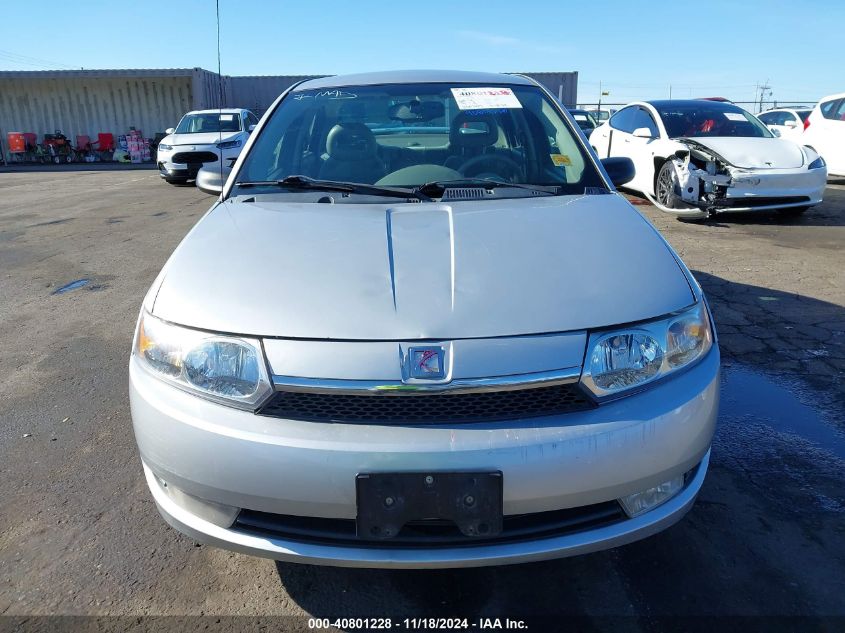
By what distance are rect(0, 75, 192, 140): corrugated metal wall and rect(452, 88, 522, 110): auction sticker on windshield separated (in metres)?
25.3

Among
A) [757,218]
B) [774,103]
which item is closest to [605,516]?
[757,218]

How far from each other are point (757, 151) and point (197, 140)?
11179mm

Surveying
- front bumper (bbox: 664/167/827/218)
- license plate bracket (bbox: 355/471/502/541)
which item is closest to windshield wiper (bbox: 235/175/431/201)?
license plate bracket (bbox: 355/471/502/541)

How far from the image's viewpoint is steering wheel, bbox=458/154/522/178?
2.91 m

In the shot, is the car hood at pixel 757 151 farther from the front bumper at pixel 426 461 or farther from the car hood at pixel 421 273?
the front bumper at pixel 426 461

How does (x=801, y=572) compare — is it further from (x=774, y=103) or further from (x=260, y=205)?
(x=774, y=103)

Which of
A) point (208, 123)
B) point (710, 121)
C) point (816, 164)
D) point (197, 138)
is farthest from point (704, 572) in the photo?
point (208, 123)

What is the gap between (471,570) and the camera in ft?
6.97

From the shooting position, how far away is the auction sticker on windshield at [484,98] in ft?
10.2

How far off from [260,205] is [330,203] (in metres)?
0.29

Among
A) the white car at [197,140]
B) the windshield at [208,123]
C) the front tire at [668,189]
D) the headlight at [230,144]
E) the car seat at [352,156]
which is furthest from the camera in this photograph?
the windshield at [208,123]

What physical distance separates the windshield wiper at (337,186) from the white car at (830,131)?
1128cm

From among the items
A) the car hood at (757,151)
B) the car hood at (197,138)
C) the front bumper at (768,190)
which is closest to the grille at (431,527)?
the front bumper at (768,190)

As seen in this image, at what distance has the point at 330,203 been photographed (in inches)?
101
